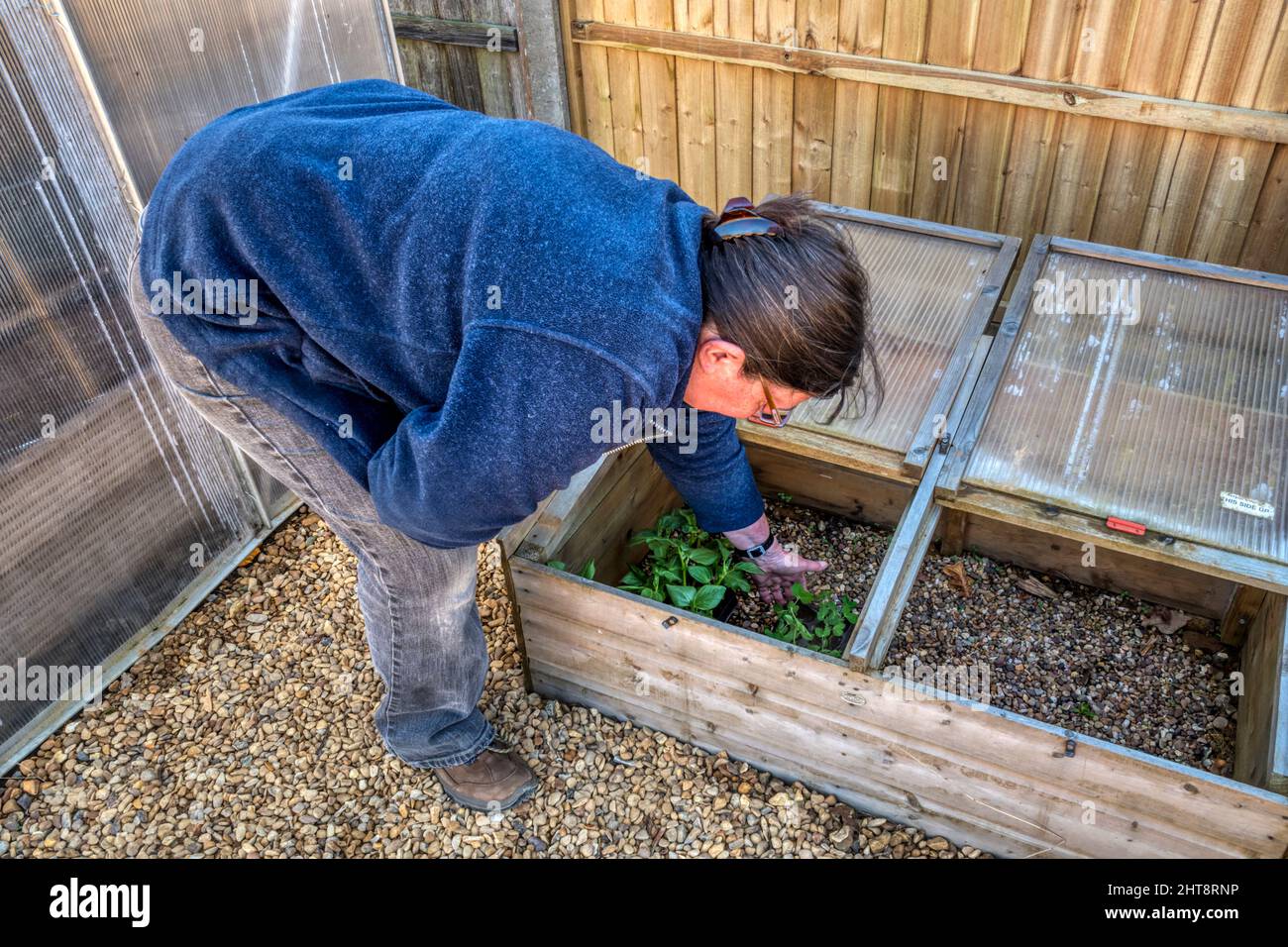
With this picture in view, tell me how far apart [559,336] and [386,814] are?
1.60 metres

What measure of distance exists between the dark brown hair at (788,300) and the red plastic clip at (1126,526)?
93cm

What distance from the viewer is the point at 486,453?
135 centimetres

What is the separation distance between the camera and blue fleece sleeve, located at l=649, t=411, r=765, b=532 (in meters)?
2.14

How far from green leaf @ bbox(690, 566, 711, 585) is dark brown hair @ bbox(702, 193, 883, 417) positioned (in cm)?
121

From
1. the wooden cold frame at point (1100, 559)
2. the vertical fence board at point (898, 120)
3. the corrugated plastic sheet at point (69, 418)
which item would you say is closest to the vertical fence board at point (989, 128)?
the vertical fence board at point (898, 120)

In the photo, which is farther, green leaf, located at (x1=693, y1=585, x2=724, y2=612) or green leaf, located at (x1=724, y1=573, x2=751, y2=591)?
green leaf, located at (x1=724, y1=573, x2=751, y2=591)

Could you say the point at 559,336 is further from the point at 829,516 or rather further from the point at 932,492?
the point at 829,516

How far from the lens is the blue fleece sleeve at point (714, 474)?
2143 millimetres

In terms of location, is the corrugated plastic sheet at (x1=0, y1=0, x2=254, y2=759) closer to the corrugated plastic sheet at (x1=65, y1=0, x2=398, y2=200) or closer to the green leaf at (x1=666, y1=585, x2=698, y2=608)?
the corrugated plastic sheet at (x1=65, y1=0, x2=398, y2=200)

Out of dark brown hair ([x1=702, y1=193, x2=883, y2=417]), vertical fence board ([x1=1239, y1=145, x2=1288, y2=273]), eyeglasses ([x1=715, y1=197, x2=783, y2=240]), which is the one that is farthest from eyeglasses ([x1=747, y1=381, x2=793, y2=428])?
vertical fence board ([x1=1239, y1=145, x2=1288, y2=273])

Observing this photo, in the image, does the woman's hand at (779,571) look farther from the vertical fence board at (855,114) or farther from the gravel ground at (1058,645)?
the vertical fence board at (855,114)

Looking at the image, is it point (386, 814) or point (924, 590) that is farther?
point (924, 590)

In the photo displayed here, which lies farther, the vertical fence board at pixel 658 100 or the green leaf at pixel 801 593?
the vertical fence board at pixel 658 100
